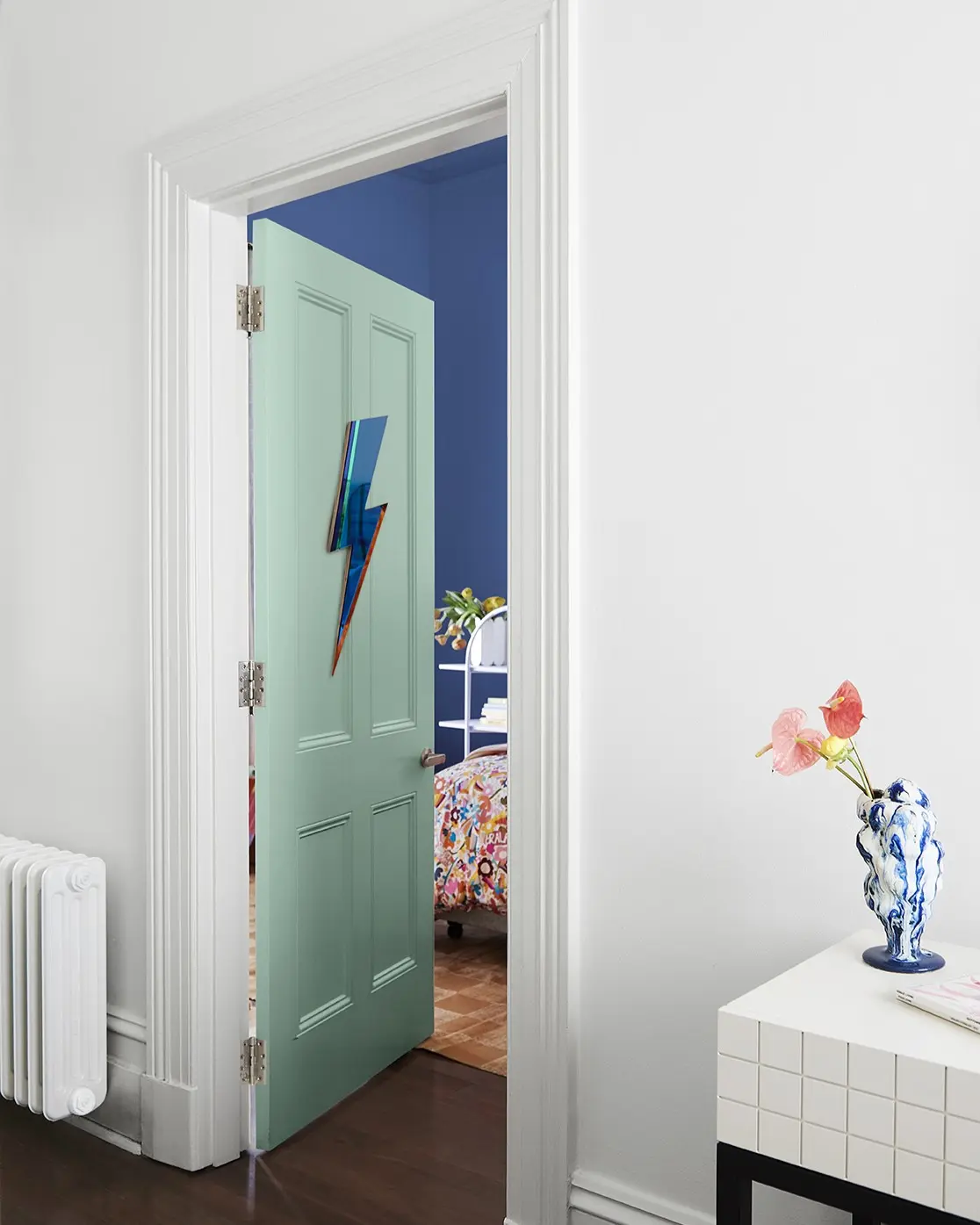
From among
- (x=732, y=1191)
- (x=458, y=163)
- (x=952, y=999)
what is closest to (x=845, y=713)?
(x=952, y=999)

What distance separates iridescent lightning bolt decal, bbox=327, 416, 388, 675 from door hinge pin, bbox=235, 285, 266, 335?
0.40 metres

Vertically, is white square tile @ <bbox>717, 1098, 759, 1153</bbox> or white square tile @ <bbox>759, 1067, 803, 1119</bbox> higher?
white square tile @ <bbox>759, 1067, 803, 1119</bbox>

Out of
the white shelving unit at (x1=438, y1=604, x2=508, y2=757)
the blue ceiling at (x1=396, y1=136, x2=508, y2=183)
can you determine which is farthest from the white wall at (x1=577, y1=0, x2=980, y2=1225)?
the blue ceiling at (x1=396, y1=136, x2=508, y2=183)

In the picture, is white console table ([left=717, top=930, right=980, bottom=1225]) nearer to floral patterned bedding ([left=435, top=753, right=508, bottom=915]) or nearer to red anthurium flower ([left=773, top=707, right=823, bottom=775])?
red anthurium flower ([left=773, top=707, right=823, bottom=775])

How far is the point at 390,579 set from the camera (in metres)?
3.07

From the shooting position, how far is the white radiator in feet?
8.14

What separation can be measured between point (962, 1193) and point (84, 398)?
2493 millimetres

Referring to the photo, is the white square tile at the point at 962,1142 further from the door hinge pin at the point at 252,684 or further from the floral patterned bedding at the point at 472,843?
the floral patterned bedding at the point at 472,843

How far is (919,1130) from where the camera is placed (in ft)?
3.85

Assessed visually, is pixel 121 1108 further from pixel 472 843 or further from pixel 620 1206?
pixel 472 843

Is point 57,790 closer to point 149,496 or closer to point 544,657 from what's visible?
point 149,496

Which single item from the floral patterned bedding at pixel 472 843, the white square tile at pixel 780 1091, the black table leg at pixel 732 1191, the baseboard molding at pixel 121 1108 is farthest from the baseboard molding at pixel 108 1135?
the white square tile at pixel 780 1091

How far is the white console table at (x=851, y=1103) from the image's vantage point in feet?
3.80

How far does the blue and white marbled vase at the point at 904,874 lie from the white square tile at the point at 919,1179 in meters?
0.26
